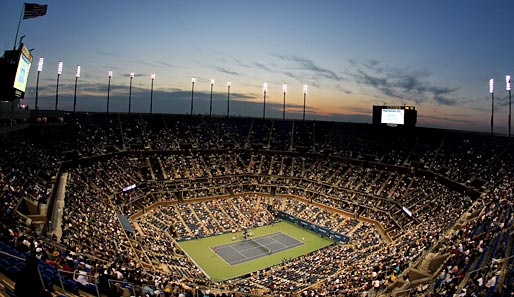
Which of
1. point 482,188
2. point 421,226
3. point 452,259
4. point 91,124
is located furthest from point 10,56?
point 482,188

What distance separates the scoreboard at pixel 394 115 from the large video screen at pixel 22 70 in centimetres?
5416

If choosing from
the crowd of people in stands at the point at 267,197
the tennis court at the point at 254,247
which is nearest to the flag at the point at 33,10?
the crowd of people in stands at the point at 267,197

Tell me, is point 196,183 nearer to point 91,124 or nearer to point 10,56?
point 91,124

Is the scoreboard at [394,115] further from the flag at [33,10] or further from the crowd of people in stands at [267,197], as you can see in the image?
the flag at [33,10]

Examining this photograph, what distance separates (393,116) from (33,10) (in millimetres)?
54633

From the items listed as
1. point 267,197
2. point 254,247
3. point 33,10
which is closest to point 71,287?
point 33,10

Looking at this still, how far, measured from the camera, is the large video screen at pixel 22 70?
30922 mm

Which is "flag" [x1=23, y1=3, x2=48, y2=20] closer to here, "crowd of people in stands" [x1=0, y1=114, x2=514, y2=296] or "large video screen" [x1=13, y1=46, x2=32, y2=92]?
"large video screen" [x1=13, y1=46, x2=32, y2=92]

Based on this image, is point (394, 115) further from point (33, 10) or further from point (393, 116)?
point (33, 10)

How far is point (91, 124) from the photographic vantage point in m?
61.6

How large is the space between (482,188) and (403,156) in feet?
57.8

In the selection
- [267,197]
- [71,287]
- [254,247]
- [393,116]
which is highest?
[393,116]

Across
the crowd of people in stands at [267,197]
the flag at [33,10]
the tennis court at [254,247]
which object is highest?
the flag at [33,10]

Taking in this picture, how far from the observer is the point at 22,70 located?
32469 millimetres
